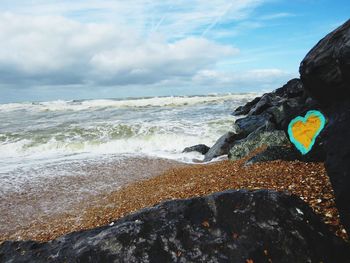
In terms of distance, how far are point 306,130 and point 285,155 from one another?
1.16m

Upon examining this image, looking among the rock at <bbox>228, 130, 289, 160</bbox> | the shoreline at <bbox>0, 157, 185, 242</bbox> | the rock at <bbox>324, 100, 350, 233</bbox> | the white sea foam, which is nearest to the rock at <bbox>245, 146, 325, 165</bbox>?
the rock at <bbox>228, 130, 289, 160</bbox>

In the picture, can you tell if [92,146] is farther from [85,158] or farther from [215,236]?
[215,236]

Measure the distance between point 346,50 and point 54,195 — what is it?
37.5 feet

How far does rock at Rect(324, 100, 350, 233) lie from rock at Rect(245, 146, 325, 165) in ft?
10.8

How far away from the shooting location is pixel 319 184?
599cm

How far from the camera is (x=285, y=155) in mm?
9109

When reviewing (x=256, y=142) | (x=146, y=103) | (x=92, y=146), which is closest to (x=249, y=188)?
(x=256, y=142)

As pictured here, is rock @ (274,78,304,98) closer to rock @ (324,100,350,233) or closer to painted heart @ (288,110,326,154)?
painted heart @ (288,110,326,154)

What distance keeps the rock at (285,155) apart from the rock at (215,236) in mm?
3971

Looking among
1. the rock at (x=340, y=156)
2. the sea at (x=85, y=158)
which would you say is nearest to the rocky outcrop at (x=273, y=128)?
the rock at (x=340, y=156)

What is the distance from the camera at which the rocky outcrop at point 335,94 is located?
411 cm

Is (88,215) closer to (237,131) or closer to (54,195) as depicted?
(54,195)

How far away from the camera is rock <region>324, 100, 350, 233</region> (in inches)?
159

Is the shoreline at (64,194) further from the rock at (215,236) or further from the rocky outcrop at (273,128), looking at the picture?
the rock at (215,236)
